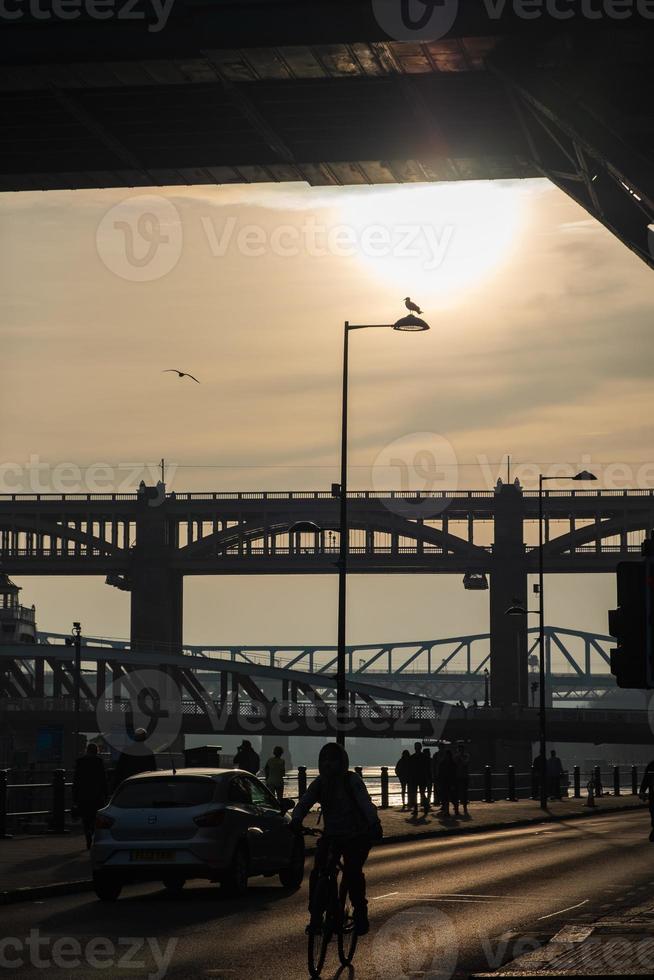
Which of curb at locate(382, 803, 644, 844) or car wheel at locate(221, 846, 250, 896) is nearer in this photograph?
car wheel at locate(221, 846, 250, 896)

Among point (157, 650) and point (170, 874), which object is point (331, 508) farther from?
point (170, 874)

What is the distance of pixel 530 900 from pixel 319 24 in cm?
1408

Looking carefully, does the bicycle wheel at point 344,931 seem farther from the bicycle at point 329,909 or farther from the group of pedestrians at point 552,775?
the group of pedestrians at point 552,775

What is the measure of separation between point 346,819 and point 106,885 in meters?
6.35

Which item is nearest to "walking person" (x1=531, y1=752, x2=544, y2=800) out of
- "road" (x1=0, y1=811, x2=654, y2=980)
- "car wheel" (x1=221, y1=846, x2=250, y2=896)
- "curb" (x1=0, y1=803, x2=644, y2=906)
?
"curb" (x1=0, y1=803, x2=644, y2=906)

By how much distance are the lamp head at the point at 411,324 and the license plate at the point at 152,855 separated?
1877 cm

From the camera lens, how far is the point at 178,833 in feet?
62.6

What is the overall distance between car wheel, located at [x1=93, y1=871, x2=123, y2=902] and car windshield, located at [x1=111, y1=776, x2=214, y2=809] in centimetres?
85

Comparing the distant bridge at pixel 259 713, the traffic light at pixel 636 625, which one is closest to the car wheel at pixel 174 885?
the traffic light at pixel 636 625

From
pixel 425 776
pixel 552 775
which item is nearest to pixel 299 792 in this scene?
pixel 425 776

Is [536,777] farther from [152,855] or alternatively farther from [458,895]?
[152,855]

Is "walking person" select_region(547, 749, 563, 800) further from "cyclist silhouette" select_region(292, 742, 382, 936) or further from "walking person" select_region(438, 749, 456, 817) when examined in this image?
"cyclist silhouette" select_region(292, 742, 382, 936)

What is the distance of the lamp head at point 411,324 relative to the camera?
35.7 m

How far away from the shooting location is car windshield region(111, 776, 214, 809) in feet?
63.8
